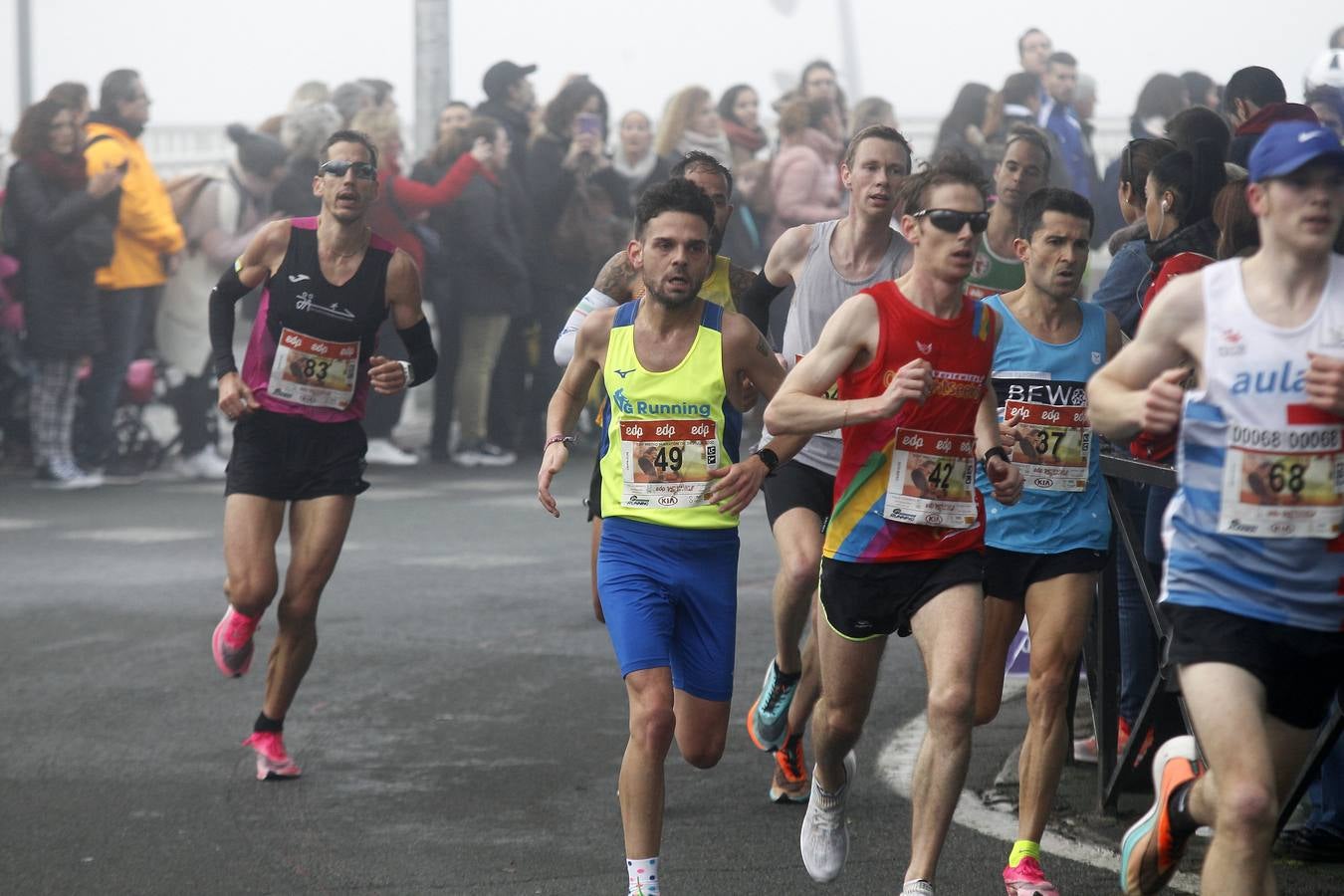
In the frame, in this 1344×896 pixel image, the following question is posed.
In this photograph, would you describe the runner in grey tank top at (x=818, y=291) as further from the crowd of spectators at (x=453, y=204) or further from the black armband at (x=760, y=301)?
the crowd of spectators at (x=453, y=204)

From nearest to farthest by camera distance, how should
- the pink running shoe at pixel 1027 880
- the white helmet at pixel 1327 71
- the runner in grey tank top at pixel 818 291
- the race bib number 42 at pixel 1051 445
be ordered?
the pink running shoe at pixel 1027 880 → the race bib number 42 at pixel 1051 445 → the runner in grey tank top at pixel 818 291 → the white helmet at pixel 1327 71

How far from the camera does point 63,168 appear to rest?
13.9 m

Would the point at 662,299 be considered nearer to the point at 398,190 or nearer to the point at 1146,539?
the point at 1146,539

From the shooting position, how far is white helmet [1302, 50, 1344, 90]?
10938 mm

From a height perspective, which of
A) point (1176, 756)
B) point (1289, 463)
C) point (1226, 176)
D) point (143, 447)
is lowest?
point (143, 447)

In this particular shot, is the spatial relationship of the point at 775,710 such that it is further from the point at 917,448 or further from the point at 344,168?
the point at 344,168

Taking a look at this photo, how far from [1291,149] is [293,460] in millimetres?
4002

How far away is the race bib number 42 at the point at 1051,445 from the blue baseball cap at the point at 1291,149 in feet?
5.72

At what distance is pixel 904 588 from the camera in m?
5.40

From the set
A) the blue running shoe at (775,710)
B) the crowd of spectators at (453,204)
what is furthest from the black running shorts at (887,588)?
the crowd of spectators at (453,204)

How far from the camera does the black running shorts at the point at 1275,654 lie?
13.9 ft

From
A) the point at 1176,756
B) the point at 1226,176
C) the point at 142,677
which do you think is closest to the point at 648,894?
the point at 1176,756

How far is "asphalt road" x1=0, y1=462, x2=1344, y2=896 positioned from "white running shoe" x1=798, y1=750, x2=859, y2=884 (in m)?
0.07

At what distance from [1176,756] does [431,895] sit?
2.02 meters
